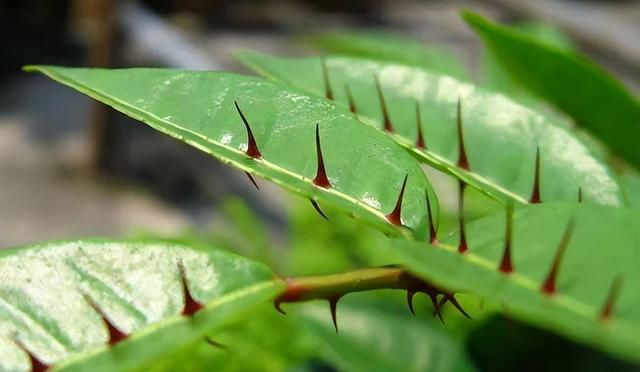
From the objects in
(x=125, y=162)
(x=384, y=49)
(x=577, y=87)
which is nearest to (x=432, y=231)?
(x=577, y=87)

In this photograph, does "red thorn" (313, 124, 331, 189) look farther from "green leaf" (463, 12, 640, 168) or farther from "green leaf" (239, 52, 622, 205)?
"green leaf" (463, 12, 640, 168)

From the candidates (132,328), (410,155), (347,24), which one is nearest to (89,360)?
(132,328)

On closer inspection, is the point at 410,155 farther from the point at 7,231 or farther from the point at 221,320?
the point at 7,231

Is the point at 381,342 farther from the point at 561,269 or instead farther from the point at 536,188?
the point at 561,269

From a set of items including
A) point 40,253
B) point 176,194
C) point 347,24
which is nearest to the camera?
point 40,253

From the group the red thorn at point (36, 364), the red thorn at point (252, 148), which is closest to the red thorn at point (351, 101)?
the red thorn at point (252, 148)
